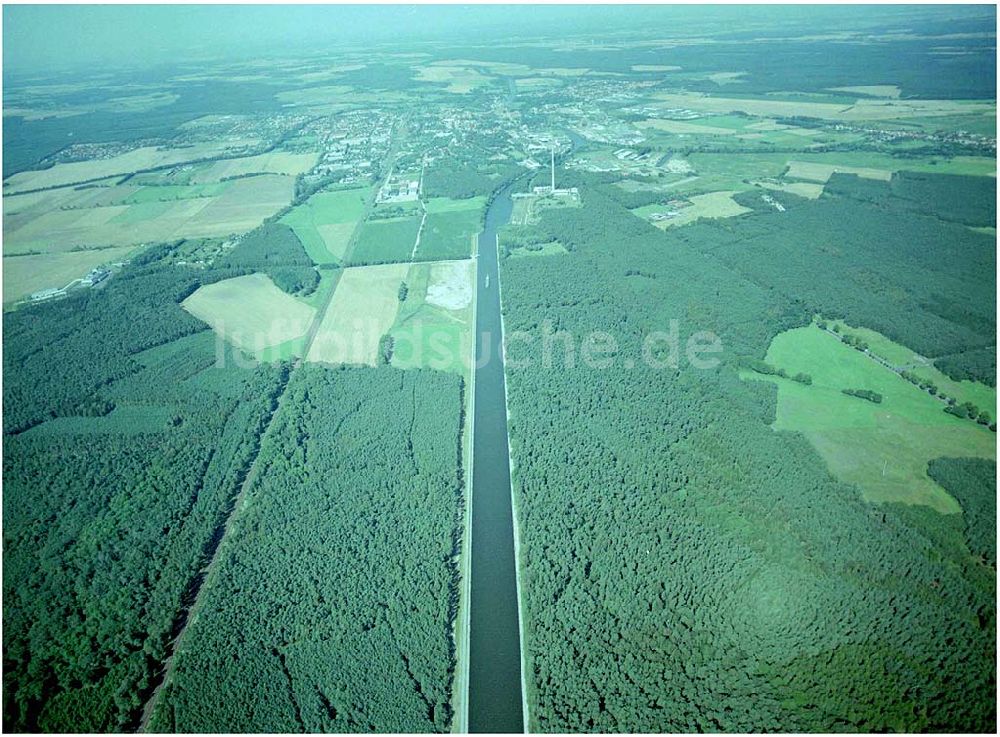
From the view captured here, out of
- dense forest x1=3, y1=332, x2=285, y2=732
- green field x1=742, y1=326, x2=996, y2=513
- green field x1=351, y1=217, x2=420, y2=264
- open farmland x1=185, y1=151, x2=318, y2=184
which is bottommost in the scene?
dense forest x1=3, y1=332, x2=285, y2=732

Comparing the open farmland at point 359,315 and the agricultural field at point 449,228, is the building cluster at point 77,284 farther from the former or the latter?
the agricultural field at point 449,228

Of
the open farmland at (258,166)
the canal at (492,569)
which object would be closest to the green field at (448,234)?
the canal at (492,569)

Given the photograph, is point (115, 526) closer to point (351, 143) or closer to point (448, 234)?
point (448, 234)

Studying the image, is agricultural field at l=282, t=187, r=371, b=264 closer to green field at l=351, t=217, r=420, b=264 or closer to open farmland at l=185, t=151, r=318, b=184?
green field at l=351, t=217, r=420, b=264

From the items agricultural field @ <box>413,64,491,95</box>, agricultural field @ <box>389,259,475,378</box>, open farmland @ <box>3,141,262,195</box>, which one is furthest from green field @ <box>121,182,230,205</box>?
agricultural field @ <box>413,64,491,95</box>

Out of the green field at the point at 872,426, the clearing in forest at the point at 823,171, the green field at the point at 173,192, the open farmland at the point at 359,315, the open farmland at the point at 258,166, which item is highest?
the clearing in forest at the point at 823,171

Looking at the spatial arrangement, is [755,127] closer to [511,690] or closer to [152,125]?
[511,690]
